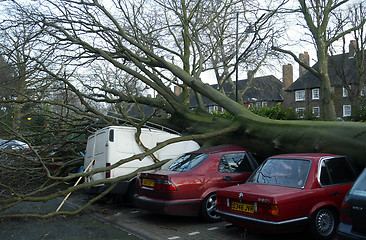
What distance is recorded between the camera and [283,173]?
640 centimetres

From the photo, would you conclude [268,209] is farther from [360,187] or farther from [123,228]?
[123,228]

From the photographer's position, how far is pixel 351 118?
51.7 ft

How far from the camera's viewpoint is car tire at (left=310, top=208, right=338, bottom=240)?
18.6 ft

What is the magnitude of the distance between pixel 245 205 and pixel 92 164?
18.4 ft

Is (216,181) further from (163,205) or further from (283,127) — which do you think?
(283,127)

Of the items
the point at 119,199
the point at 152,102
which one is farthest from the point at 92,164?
the point at 152,102

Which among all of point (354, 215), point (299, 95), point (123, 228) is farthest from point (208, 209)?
point (299, 95)

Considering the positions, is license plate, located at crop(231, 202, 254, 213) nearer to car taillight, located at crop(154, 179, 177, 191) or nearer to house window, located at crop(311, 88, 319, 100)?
car taillight, located at crop(154, 179, 177, 191)

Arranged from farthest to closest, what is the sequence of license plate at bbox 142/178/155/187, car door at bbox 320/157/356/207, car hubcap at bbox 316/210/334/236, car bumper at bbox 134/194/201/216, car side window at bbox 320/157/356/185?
license plate at bbox 142/178/155/187
car bumper at bbox 134/194/201/216
car side window at bbox 320/157/356/185
car door at bbox 320/157/356/207
car hubcap at bbox 316/210/334/236

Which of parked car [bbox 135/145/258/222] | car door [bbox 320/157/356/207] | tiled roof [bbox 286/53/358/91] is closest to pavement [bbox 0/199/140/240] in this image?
parked car [bbox 135/145/258/222]

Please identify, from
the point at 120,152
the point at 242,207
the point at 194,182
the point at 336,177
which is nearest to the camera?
the point at 242,207

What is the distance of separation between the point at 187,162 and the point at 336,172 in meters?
3.24

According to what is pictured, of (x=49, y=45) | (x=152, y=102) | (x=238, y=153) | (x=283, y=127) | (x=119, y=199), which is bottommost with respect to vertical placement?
(x=119, y=199)

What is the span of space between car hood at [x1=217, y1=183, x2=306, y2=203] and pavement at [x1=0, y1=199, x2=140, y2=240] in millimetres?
1985
